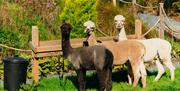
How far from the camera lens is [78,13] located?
656 inches

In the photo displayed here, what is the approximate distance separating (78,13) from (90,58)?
5.02 meters

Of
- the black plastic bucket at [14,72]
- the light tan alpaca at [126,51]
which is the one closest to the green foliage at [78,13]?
the light tan alpaca at [126,51]

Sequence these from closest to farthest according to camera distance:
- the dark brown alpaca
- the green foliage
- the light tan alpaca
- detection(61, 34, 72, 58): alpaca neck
Answer: the dark brown alpaca → detection(61, 34, 72, 58): alpaca neck → the light tan alpaca → the green foliage

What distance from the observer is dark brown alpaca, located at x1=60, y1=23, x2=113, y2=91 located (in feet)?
38.7

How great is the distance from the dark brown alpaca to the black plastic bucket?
1160mm

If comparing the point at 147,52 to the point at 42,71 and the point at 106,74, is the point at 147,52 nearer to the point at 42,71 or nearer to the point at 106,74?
the point at 106,74

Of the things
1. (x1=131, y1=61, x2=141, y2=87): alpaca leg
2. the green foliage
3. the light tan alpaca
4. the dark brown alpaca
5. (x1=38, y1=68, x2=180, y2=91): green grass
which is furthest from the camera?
the green foliage

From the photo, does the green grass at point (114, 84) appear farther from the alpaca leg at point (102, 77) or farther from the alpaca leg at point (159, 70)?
the alpaca leg at point (102, 77)

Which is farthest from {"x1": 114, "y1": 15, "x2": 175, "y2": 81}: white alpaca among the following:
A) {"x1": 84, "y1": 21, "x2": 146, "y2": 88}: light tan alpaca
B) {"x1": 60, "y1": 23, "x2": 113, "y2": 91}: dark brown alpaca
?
{"x1": 60, "y1": 23, "x2": 113, "y2": 91}: dark brown alpaca

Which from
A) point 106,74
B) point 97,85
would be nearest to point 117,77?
point 97,85

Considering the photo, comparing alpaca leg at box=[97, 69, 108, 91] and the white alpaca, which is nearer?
alpaca leg at box=[97, 69, 108, 91]

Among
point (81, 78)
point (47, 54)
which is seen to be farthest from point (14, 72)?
point (81, 78)

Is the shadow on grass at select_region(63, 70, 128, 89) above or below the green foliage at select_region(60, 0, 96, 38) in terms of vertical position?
below

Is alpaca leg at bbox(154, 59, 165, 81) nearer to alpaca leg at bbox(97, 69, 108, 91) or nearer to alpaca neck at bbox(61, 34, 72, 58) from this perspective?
alpaca leg at bbox(97, 69, 108, 91)
